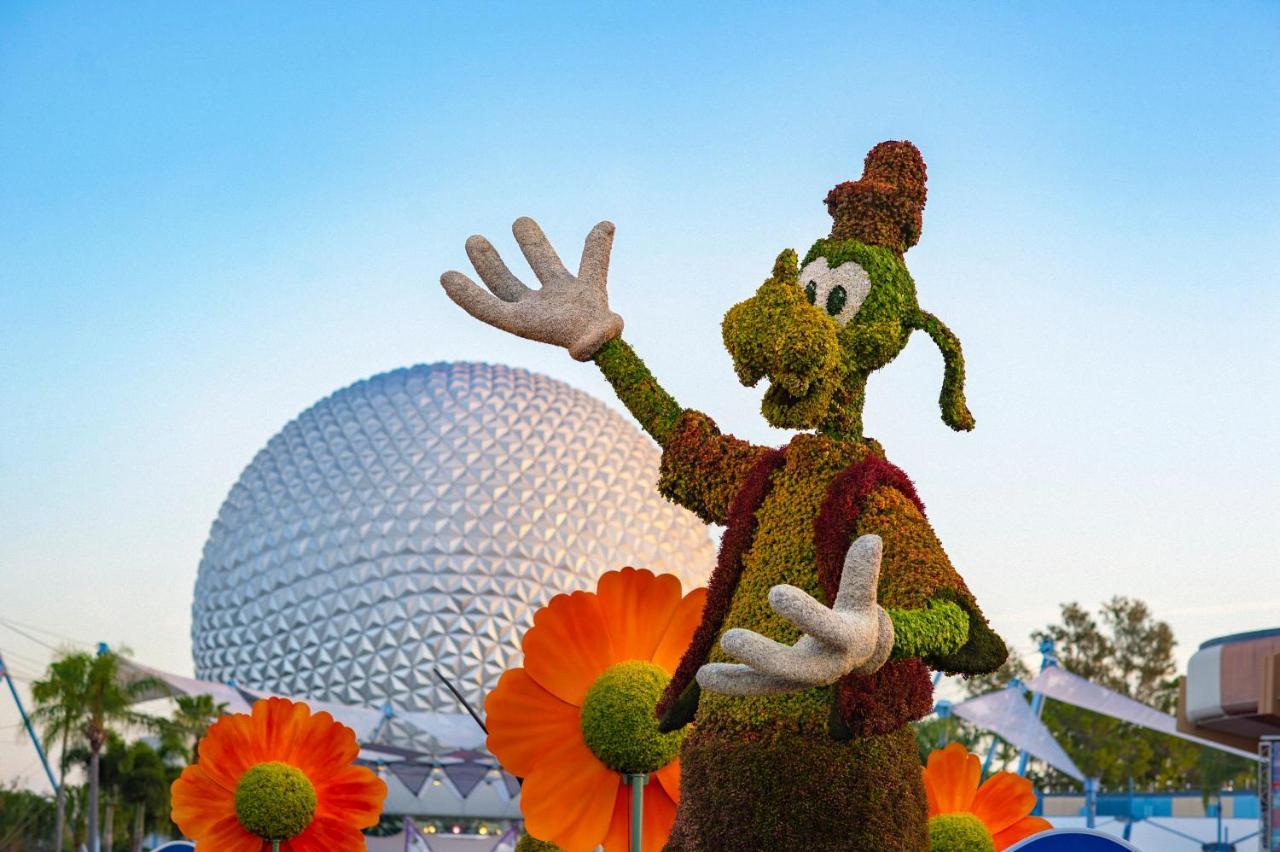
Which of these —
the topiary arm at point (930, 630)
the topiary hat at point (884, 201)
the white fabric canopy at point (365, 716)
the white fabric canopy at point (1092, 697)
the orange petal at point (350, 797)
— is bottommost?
the topiary arm at point (930, 630)

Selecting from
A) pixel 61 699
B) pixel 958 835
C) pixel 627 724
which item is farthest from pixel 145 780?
pixel 627 724

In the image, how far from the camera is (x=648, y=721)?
6602 millimetres

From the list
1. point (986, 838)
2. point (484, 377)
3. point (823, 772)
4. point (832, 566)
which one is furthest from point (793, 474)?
point (484, 377)

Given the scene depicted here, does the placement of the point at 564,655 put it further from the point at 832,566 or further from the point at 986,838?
the point at 986,838

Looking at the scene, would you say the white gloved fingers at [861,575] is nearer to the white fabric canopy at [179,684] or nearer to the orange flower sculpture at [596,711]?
the orange flower sculpture at [596,711]

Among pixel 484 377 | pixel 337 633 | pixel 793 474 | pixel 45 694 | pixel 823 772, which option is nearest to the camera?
pixel 823 772

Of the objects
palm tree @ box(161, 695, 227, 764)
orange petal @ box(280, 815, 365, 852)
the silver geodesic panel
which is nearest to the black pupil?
orange petal @ box(280, 815, 365, 852)

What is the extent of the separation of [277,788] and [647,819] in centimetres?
330

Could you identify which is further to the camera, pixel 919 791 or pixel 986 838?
pixel 986 838

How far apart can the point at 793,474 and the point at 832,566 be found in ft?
1.75

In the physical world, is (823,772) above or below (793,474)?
below

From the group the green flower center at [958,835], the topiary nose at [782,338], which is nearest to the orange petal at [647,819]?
the green flower center at [958,835]

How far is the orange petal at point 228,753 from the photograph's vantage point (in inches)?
374

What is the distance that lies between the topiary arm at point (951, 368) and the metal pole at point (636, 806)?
210 centimetres
